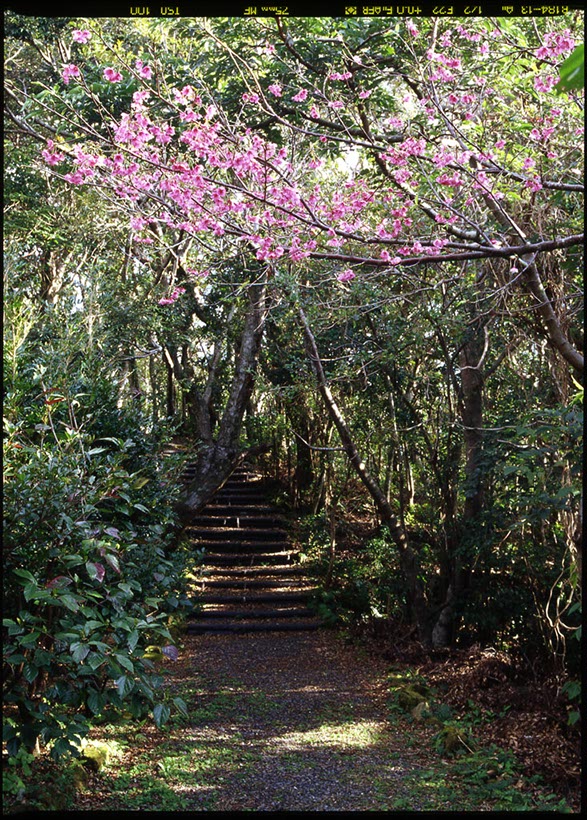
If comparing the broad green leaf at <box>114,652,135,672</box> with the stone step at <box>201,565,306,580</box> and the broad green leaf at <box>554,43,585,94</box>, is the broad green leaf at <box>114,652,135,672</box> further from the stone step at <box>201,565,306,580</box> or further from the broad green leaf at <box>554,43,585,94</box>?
the stone step at <box>201,565,306,580</box>

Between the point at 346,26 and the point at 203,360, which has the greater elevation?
the point at 346,26

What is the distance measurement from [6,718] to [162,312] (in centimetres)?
518

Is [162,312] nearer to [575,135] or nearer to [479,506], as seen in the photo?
[479,506]

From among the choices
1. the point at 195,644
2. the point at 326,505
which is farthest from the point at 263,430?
the point at 195,644

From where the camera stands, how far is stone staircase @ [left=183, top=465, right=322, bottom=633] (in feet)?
19.7

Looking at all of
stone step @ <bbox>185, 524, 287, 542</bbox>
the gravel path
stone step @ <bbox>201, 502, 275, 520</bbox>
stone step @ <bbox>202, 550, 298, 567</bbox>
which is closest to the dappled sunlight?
the gravel path

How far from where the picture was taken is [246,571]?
705 cm

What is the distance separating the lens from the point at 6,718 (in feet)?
6.63

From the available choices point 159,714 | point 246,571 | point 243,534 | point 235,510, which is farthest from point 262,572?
point 159,714

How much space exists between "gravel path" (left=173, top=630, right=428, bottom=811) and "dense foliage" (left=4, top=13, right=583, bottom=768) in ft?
2.02

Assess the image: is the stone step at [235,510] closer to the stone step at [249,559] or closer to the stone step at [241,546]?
the stone step at [241,546]

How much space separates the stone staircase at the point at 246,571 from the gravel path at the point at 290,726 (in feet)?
1.04

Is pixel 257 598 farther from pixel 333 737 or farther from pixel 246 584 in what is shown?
pixel 333 737

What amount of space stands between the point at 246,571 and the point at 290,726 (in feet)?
11.3
